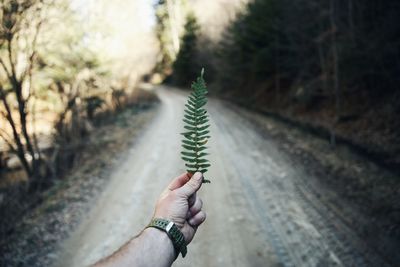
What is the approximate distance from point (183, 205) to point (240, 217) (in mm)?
4817

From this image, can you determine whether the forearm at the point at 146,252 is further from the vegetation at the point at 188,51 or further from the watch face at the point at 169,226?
the vegetation at the point at 188,51

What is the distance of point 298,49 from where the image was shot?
14.6 meters

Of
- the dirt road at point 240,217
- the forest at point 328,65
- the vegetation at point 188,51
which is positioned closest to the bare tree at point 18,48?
the dirt road at point 240,217

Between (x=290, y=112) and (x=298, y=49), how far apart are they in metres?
3.09

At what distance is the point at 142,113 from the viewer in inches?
933

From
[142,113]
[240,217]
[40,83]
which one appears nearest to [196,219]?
[240,217]

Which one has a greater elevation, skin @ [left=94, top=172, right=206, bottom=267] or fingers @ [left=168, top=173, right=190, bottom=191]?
fingers @ [left=168, top=173, right=190, bottom=191]

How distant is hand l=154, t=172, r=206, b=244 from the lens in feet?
7.11

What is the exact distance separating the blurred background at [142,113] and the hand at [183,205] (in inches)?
165

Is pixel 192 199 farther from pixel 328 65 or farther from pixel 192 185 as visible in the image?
pixel 328 65

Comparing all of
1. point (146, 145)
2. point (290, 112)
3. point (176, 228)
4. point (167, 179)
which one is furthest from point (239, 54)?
point (176, 228)

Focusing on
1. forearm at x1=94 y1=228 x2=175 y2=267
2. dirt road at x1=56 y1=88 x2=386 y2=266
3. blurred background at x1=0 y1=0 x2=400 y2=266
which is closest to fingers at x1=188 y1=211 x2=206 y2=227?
forearm at x1=94 y1=228 x2=175 y2=267

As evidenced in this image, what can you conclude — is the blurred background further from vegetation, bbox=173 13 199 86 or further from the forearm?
vegetation, bbox=173 13 199 86

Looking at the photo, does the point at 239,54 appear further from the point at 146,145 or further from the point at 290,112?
the point at 146,145
